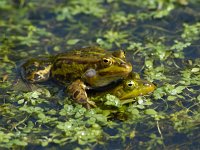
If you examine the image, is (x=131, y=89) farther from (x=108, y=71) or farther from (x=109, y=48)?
Result: (x=109, y=48)

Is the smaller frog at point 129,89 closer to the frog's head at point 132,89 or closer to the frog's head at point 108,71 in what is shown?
the frog's head at point 132,89

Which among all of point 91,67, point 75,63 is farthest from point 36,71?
point 91,67

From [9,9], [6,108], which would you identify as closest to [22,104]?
[6,108]

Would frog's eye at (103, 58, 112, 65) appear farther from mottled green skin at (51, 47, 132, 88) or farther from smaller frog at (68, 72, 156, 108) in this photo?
smaller frog at (68, 72, 156, 108)

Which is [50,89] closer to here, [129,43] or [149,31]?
[129,43]

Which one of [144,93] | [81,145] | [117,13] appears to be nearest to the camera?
[81,145]

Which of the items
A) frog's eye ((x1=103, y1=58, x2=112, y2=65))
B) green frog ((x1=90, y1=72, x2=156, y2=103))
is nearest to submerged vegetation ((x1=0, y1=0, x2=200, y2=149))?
green frog ((x1=90, y1=72, x2=156, y2=103))
